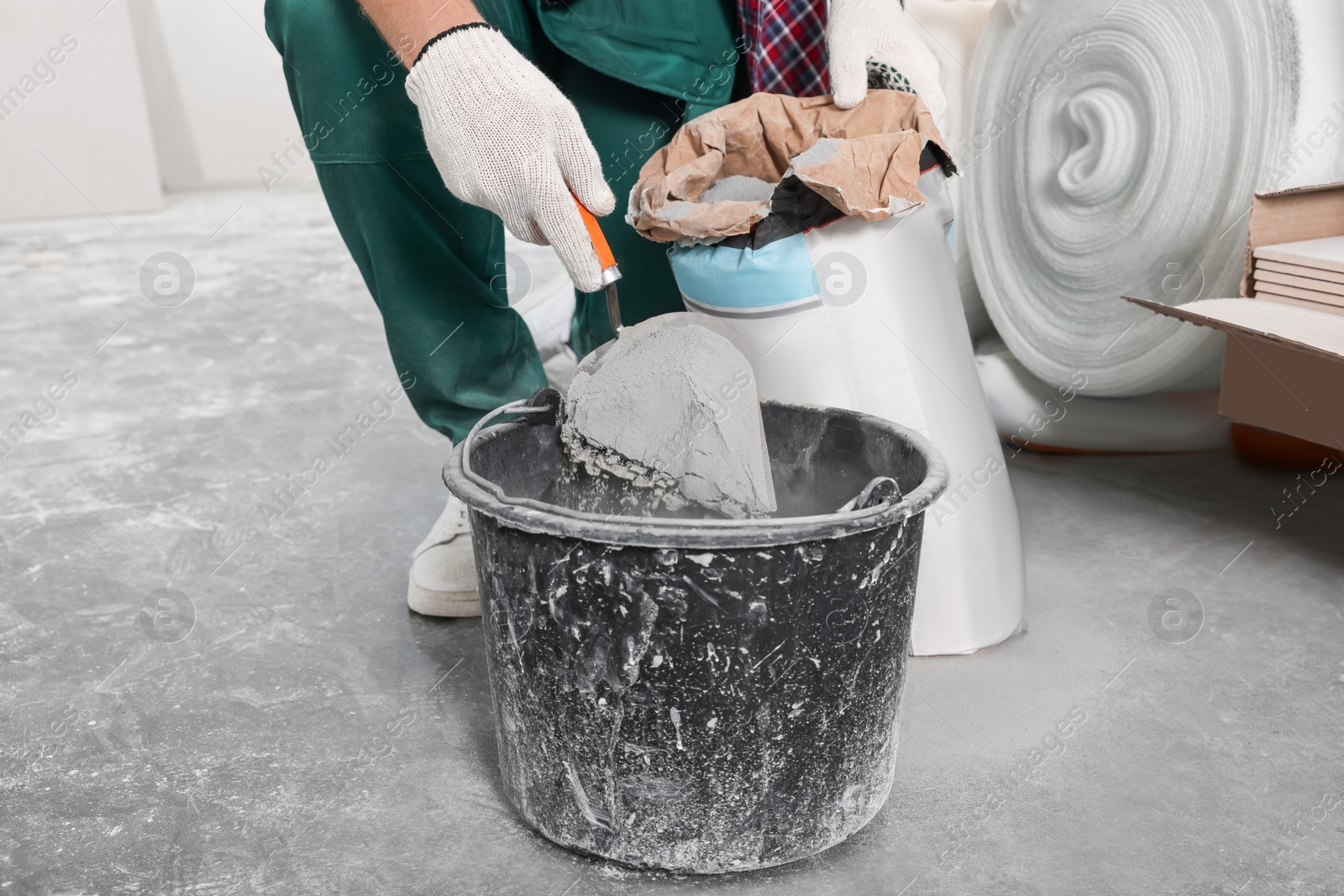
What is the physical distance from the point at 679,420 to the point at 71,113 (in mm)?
4876

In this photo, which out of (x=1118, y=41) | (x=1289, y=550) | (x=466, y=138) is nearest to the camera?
(x=466, y=138)

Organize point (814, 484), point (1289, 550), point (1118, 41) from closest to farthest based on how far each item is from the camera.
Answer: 1. point (814, 484)
2. point (1289, 550)
3. point (1118, 41)

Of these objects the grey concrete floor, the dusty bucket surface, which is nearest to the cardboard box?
the grey concrete floor

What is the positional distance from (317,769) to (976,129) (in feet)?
5.54

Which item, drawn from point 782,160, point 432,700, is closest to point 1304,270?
point 782,160

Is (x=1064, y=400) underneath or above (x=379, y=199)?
underneath

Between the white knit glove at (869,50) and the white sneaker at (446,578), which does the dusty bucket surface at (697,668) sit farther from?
the white knit glove at (869,50)

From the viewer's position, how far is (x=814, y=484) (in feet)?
4.18

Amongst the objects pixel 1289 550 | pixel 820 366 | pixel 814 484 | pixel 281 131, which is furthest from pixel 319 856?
pixel 281 131

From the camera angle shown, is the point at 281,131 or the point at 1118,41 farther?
the point at 281,131

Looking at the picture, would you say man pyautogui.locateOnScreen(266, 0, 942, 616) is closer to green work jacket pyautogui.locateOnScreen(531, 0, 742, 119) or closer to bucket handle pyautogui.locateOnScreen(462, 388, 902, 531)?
green work jacket pyautogui.locateOnScreen(531, 0, 742, 119)

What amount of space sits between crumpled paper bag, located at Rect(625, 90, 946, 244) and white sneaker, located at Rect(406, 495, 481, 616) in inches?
20.8

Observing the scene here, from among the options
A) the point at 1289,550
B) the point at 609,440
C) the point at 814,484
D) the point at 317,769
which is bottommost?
the point at 1289,550

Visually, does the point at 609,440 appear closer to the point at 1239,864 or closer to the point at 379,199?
the point at 379,199
